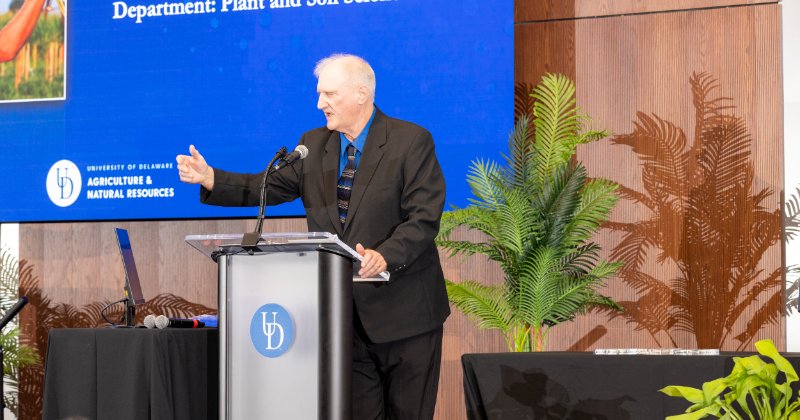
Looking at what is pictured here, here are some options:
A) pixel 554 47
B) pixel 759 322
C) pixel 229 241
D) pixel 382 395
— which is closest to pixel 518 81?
pixel 554 47

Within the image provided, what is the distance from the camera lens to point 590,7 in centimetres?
510

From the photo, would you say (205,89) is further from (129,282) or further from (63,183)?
(129,282)

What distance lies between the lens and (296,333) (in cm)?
242

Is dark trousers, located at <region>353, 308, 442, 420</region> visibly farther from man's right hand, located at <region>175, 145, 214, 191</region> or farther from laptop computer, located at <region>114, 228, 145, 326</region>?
laptop computer, located at <region>114, 228, 145, 326</region>

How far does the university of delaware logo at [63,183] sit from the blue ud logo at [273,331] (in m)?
3.22

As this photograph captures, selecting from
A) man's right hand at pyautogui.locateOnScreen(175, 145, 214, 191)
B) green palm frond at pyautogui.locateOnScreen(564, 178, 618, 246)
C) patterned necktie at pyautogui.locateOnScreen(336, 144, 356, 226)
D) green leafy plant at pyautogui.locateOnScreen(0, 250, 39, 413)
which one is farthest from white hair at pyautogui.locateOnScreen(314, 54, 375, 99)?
green leafy plant at pyautogui.locateOnScreen(0, 250, 39, 413)

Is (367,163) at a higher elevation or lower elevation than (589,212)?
higher

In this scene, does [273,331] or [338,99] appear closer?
[273,331]

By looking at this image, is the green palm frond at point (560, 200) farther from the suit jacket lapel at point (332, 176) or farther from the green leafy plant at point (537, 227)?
the suit jacket lapel at point (332, 176)

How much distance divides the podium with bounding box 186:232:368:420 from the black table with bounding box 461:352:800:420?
0.48 meters

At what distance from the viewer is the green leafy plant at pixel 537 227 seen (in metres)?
4.44

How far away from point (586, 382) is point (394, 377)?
69 cm

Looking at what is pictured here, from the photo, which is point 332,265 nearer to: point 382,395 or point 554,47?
point 382,395

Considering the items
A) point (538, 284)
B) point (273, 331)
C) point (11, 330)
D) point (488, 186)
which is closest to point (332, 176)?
point (273, 331)
